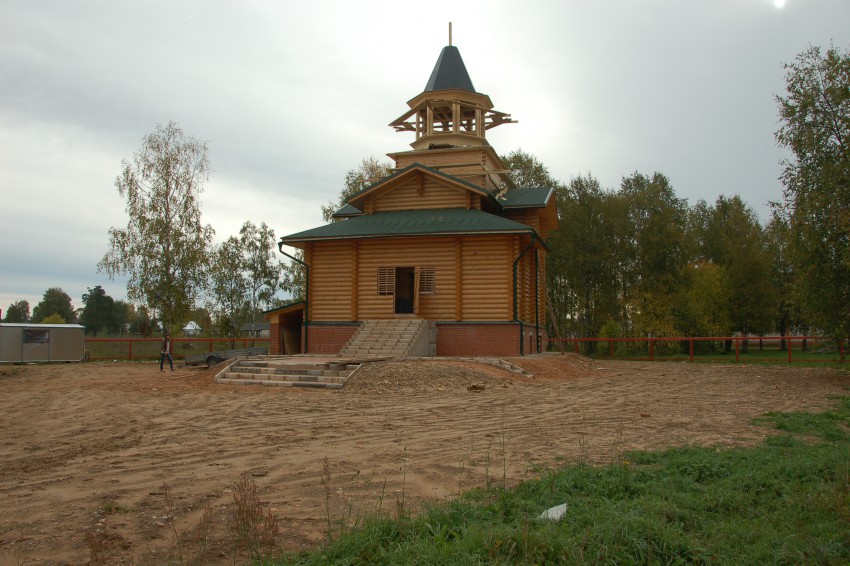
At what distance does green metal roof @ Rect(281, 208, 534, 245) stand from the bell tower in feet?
13.2

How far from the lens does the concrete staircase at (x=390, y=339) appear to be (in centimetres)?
2056

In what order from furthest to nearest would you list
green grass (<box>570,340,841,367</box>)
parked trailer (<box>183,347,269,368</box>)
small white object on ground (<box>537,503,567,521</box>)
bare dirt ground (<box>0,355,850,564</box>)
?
green grass (<box>570,340,841,367</box>) < parked trailer (<box>183,347,269,368</box>) < bare dirt ground (<box>0,355,850,564</box>) < small white object on ground (<box>537,503,567,521</box>)

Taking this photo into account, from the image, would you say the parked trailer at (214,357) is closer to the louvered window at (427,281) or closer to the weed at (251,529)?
the louvered window at (427,281)

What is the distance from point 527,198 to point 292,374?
606 inches

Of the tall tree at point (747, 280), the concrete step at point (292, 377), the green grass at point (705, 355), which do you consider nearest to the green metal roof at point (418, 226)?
the concrete step at point (292, 377)

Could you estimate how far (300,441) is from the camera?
9.06m

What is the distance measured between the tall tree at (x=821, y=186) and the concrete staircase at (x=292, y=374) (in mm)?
15008

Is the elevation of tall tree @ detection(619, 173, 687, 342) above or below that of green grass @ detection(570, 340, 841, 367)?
above

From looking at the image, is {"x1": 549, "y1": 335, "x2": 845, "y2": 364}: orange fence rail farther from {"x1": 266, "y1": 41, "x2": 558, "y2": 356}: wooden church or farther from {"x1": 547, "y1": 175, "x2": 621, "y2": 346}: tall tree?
{"x1": 266, "y1": 41, "x2": 558, "y2": 356}: wooden church

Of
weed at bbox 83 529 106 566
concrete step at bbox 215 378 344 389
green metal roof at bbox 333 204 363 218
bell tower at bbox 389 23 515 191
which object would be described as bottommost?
weed at bbox 83 529 106 566

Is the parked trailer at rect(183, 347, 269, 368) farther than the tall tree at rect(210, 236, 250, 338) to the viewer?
No

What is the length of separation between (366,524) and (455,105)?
2675 cm

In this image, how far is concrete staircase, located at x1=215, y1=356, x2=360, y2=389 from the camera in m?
17.2

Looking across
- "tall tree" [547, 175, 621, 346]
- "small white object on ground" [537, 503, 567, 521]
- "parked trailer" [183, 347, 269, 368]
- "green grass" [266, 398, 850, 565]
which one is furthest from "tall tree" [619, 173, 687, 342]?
"small white object on ground" [537, 503, 567, 521]
